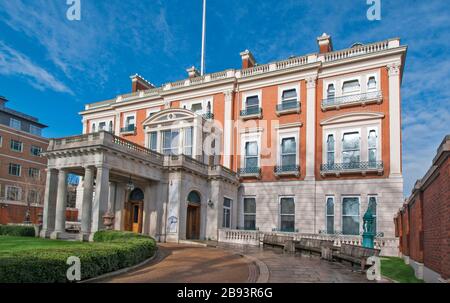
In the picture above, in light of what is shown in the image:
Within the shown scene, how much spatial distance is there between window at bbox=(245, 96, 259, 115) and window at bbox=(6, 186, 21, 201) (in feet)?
116

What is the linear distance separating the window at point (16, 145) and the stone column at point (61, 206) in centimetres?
3391

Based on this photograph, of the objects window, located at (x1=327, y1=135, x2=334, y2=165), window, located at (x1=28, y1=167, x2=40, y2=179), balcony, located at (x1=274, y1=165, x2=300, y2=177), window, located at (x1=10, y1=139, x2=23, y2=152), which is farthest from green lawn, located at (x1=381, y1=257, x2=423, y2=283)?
window, located at (x1=10, y1=139, x2=23, y2=152)

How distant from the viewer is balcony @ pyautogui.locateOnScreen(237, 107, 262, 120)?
28219mm

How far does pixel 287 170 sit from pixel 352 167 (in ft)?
15.0

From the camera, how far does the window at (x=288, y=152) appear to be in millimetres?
26844

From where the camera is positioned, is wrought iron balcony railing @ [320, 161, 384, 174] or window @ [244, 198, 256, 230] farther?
window @ [244, 198, 256, 230]

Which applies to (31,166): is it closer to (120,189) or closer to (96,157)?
(120,189)

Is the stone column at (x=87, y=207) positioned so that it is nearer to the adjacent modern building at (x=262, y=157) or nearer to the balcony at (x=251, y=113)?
the adjacent modern building at (x=262, y=157)

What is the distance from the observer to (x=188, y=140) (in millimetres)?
26781

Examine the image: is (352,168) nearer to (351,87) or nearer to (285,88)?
(351,87)

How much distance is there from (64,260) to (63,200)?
13.1 meters

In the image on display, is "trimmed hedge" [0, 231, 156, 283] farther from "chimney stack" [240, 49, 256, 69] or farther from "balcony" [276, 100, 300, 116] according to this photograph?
"chimney stack" [240, 49, 256, 69]

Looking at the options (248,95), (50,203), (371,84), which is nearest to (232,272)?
(50,203)
